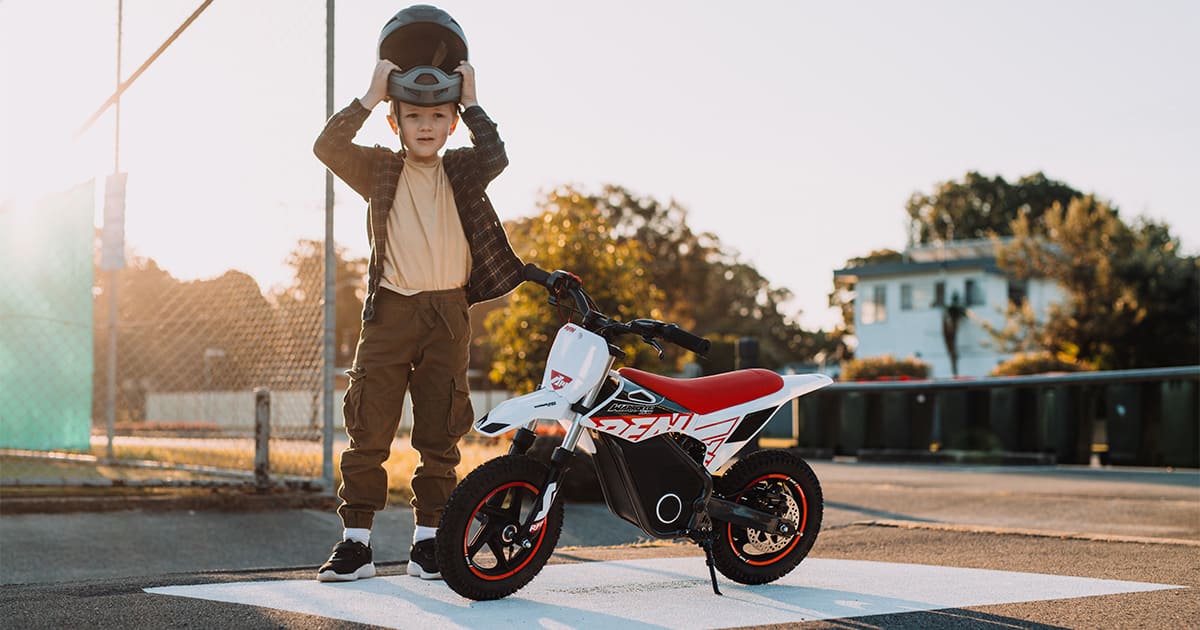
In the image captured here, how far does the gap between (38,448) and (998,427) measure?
1245 cm

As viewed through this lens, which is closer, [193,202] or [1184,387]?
[193,202]

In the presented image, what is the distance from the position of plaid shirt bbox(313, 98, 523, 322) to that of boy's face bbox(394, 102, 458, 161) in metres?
0.07

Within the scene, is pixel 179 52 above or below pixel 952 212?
below

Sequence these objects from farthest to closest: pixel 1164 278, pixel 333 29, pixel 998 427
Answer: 1. pixel 1164 278
2. pixel 998 427
3. pixel 333 29

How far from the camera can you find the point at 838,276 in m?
53.6

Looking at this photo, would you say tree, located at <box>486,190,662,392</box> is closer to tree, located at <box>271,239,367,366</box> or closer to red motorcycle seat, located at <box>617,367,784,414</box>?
tree, located at <box>271,239,367,366</box>

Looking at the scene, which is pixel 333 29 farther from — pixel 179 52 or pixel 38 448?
pixel 38 448

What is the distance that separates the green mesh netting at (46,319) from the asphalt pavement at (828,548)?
9.34ft

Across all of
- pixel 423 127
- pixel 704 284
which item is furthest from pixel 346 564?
pixel 704 284

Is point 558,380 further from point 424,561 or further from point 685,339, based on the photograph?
point 424,561

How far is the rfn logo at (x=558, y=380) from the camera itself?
397cm

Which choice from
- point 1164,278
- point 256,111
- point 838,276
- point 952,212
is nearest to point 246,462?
point 256,111

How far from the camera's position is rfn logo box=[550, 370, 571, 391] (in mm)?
3973

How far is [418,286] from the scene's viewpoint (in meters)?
4.43
